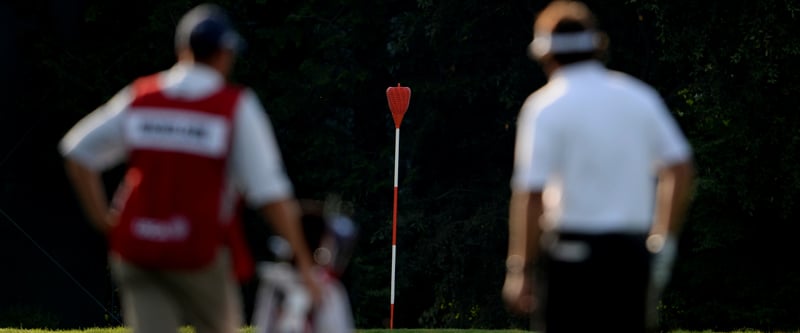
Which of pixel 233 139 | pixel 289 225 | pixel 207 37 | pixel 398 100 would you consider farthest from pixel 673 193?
pixel 398 100

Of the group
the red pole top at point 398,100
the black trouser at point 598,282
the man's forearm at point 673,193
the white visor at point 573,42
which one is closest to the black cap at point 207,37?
the white visor at point 573,42

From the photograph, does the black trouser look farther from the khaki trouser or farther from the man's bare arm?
the khaki trouser

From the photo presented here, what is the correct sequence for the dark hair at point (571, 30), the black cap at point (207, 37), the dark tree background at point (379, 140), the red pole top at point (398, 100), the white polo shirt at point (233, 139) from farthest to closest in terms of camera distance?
the dark tree background at point (379, 140) → the red pole top at point (398, 100) → the dark hair at point (571, 30) → the black cap at point (207, 37) → the white polo shirt at point (233, 139)

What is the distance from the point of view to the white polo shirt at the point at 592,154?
5.06 metres

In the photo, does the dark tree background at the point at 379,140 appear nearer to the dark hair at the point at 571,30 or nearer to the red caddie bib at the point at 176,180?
the dark hair at the point at 571,30

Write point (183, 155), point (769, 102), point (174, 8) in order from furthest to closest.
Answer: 1. point (174, 8)
2. point (769, 102)
3. point (183, 155)

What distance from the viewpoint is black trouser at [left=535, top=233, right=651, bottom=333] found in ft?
16.7

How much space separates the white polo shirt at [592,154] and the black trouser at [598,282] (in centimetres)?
5

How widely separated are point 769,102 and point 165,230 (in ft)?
56.1

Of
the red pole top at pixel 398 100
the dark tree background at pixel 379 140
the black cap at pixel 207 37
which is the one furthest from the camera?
the dark tree background at pixel 379 140

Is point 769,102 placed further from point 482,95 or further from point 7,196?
point 7,196

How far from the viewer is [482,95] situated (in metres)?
24.2

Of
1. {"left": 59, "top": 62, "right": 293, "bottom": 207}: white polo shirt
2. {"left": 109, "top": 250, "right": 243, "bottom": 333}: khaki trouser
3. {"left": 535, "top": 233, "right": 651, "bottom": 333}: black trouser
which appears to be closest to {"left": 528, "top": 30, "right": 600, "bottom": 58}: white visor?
{"left": 535, "top": 233, "right": 651, "bottom": 333}: black trouser

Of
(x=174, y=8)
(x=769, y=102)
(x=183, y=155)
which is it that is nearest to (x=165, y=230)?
(x=183, y=155)
